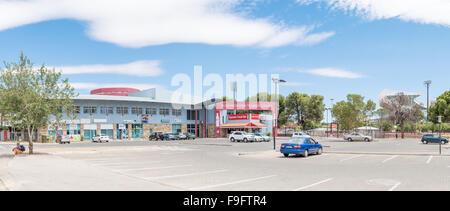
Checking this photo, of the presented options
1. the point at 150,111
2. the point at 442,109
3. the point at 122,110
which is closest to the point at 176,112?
the point at 150,111

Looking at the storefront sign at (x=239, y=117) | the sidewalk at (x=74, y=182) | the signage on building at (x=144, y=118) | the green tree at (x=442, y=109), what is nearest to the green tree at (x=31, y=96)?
the sidewalk at (x=74, y=182)

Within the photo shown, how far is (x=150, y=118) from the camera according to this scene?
70.8 metres

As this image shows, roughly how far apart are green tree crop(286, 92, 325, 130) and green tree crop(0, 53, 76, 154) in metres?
80.5

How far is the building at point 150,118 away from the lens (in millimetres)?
62812

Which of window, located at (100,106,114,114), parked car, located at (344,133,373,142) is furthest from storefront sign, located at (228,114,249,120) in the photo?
window, located at (100,106,114,114)

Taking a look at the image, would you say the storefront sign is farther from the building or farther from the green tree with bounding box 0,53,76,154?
the green tree with bounding box 0,53,76,154

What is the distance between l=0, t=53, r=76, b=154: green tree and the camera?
Answer: 24328 millimetres

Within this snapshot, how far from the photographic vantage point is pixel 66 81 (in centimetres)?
2644

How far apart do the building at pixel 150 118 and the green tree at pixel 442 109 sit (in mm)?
38376

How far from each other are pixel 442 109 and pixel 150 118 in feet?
214

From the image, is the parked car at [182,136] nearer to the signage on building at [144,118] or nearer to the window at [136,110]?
the signage on building at [144,118]
